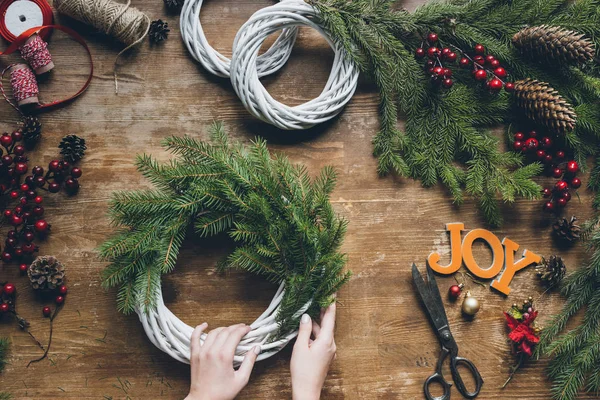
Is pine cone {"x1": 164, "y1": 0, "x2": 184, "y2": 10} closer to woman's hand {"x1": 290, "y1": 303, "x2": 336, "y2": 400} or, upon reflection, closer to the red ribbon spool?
the red ribbon spool

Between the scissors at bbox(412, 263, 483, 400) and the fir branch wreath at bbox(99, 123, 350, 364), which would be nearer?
the fir branch wreath at bbox(99, 123, 350, 364)

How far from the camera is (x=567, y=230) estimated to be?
1619 millimetres

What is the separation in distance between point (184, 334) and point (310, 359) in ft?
1.25

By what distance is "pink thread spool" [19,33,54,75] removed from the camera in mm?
1565

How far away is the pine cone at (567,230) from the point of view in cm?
162

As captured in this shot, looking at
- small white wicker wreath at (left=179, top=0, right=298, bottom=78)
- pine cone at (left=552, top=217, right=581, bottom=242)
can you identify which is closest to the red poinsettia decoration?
pine cone at (left=552, top=217, right=581, bottom=242)

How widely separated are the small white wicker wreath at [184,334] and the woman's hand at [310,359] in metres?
0.04

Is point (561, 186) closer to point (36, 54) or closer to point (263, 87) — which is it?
point (263, 87)

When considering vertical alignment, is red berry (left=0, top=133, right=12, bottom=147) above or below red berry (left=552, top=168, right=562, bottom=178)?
below

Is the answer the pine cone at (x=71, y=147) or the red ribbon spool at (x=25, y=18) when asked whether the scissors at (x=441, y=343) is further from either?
the red ribbon spool at (x=25, y=18)

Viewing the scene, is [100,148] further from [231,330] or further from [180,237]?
[231,330]

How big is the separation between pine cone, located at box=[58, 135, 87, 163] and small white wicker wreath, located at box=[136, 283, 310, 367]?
20.7 inches

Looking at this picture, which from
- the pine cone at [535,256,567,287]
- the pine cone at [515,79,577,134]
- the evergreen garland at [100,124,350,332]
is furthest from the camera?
the pine cone at [535,256,567,287]

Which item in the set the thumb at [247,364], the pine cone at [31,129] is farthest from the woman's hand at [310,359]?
the pine cone at [31,129]
